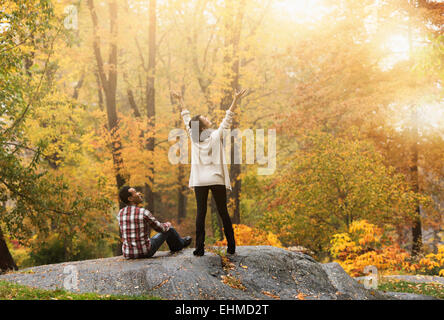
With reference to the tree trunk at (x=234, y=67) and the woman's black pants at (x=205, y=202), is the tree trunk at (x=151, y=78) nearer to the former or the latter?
the tree trunk at (x=234, y=67)

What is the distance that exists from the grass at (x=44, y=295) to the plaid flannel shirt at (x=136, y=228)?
1280 mm

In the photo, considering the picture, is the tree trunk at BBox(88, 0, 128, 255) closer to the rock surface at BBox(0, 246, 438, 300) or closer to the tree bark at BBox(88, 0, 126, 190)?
the tree bark at BBox(88, 0, 126, 190)

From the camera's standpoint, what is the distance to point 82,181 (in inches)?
632

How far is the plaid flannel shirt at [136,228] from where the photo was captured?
18.7 ft

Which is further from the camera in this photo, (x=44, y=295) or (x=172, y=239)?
(x=172, y=239)

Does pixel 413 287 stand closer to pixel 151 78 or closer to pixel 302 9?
pixel 151 78

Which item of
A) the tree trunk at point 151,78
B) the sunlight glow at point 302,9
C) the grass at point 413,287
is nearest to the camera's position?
the grass at point 413,287

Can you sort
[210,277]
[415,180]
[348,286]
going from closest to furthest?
[210,277] → [348,286] → [415,180]

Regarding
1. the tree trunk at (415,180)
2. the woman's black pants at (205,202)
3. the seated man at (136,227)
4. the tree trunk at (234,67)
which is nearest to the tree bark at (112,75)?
the tree trunk at (234,67)

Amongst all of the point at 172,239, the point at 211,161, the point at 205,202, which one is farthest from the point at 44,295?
the point at 211,161

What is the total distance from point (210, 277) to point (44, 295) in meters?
2.15

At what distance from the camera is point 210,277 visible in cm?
512

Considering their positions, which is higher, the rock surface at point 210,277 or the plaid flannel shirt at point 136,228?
the plaid flannel shirt at point 136,228

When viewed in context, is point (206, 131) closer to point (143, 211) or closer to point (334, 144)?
point (143, 211)
